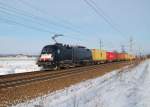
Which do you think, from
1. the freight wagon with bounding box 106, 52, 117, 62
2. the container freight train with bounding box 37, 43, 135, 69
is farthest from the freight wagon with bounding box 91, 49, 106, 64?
the freight wagon with bounding box 106, 52, 117, 62

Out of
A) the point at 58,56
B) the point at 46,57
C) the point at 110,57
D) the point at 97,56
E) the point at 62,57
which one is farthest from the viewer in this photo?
the point at 110,57

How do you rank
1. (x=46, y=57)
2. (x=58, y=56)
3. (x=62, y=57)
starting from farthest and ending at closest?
1. (x=62, y=57)
2. (x=58, y=56)
3. (x=46, y=57)

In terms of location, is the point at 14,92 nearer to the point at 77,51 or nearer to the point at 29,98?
the point at 29,98

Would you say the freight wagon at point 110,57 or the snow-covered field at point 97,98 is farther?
the freight wagon at point 110,57

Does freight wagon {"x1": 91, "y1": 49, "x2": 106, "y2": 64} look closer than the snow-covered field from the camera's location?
No

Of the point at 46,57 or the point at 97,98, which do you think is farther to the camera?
the point at 46,57

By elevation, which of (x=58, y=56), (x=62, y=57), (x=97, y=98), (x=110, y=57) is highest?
(x=110, y=57)

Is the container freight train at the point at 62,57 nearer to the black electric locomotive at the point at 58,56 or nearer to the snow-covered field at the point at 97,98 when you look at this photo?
the black electric locomotive at the point at 58,56

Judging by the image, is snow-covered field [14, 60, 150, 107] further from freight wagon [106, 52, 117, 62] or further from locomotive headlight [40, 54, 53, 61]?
freight wagon [106, 52, 117, 62]

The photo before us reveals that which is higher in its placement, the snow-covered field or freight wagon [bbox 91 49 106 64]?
freight wagon [bbox 91 49 106 64]

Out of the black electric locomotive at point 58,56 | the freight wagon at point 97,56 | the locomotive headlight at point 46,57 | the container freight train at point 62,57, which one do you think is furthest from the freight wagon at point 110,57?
the locomotive headlight at point 46,57

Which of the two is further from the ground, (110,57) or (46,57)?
(110,57)

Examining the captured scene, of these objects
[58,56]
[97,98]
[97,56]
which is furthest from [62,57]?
[97,56]

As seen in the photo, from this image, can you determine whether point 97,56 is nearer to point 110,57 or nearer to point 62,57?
point 110,57
